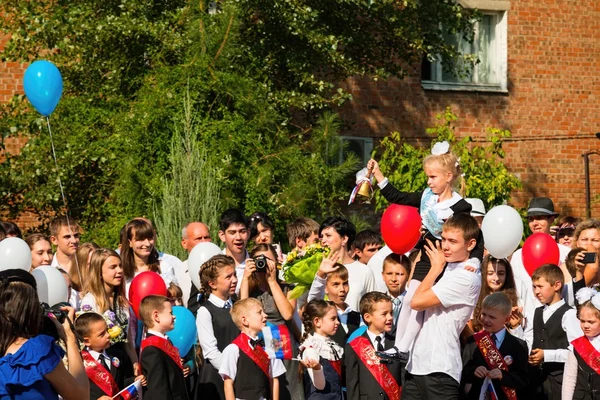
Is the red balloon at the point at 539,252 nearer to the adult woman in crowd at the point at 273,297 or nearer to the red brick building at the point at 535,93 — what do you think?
the adult woman in crowd at the point at 273,297

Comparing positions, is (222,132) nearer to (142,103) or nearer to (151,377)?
(142,103)

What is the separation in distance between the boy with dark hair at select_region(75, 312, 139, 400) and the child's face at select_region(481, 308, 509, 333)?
2634mm

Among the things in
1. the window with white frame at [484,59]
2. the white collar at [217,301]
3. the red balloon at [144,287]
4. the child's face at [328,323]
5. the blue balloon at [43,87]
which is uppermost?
the window with white frame at [484,59]

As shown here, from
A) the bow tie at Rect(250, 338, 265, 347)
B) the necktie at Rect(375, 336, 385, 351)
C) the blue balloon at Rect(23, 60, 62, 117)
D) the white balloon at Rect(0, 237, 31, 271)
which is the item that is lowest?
the necktie at Rect(375, 336, 385, 351)

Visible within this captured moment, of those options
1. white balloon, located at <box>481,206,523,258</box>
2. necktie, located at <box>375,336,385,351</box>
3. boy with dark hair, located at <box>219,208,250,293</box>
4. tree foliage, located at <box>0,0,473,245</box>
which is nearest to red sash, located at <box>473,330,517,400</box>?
necktie, located at <box>375,336,385,351</box>

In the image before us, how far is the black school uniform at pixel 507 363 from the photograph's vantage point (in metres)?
8.12

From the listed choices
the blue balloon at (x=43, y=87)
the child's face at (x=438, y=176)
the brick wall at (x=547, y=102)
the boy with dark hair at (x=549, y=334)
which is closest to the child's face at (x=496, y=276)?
the boy with dark hair at (x=549, y=334)

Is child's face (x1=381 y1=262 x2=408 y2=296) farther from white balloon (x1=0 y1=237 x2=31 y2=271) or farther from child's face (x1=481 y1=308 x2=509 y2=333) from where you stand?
white balloon (x1=0 y1=237 x2=31 y2=271)

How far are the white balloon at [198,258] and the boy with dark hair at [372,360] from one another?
1401mm

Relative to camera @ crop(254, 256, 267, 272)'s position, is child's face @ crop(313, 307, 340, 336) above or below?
below

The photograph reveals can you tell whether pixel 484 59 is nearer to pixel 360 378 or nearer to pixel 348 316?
pixel 348 316

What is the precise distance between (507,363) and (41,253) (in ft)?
12.5

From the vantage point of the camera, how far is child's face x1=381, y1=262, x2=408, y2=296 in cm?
935

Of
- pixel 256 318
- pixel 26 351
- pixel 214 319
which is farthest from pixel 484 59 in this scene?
pixel 26 351
